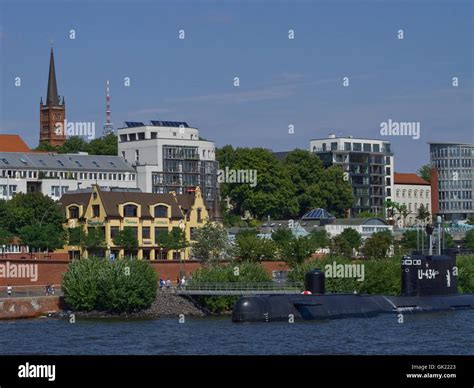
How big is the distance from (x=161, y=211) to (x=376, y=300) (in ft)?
138

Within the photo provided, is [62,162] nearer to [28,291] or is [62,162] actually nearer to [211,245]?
[211,245]

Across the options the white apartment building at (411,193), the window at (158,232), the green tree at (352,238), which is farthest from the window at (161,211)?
the white apartment building at (411,193)

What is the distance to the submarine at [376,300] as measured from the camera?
190 ft

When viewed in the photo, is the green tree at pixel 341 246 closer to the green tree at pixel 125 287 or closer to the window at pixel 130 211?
the window at pixel 130 211

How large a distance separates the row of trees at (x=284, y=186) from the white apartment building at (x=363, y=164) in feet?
32.1

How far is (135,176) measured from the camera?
13238 cm

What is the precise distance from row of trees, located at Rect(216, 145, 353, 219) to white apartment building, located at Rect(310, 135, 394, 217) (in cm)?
977

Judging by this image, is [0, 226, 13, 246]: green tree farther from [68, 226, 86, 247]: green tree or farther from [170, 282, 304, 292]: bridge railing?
[170, 282, 304, 292]: bridge railing

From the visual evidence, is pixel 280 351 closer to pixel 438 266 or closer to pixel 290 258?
pixel 438 266

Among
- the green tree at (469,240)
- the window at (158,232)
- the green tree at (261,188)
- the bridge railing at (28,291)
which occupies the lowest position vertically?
the bridge railing at (28,291)

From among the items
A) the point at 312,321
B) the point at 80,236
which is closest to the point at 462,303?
the point at 312,321

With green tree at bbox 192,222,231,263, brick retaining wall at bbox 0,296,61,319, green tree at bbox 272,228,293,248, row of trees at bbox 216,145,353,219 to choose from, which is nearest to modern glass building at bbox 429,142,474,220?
row of trees at bbox 216,145,353,219

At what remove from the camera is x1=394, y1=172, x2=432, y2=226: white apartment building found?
173625 millimetres
